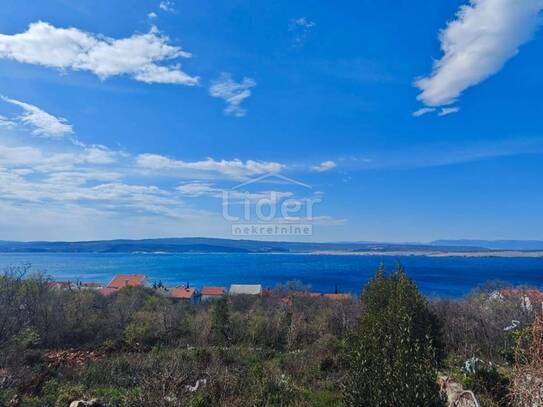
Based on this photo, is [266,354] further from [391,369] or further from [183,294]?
[183,294]

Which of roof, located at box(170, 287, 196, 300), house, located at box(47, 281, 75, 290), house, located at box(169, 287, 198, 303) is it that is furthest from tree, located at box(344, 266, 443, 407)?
roof, located at box(170, 287, 196, 300)

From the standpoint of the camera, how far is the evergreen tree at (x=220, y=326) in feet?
71.3

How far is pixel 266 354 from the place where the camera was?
16.7 m

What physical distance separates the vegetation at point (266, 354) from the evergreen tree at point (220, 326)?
0.24 ft

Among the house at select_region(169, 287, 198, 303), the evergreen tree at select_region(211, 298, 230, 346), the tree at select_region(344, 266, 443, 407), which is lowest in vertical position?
the house at select_region(169, 287, 198, 303)

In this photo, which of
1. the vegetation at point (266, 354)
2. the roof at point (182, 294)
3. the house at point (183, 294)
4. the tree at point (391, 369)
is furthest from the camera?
the roof at point (182, 294)

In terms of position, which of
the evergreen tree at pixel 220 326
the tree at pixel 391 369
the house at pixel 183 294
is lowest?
the house at pixel 183 294

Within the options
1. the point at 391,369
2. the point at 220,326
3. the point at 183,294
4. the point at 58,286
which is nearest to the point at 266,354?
the point at 220,326

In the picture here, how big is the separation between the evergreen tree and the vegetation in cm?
7

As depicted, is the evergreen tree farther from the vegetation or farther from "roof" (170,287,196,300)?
"roof" (170,287,196,300)

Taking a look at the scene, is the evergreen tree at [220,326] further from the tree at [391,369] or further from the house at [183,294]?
the house at [183,294]

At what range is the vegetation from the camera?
5707 mm

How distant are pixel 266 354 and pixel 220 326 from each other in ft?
20.0

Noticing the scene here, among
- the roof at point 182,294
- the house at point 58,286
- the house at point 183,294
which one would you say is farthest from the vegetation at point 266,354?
the roof at point 182,294
